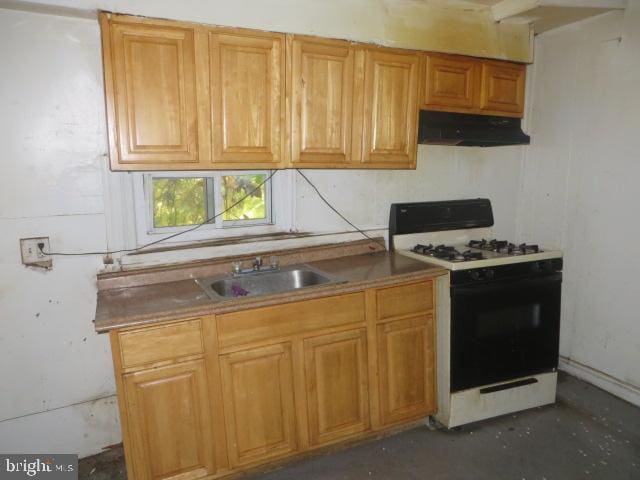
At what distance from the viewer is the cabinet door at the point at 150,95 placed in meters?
1.76

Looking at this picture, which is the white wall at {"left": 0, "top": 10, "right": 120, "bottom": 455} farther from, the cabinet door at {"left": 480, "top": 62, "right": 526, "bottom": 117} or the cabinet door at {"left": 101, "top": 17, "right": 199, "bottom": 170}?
the cabinet door at {"left": 480, "top": 62, "right": 526, "bottom": 117}

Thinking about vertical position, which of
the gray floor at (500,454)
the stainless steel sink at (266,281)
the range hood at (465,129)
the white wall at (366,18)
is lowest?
the gray floor at (500,454)

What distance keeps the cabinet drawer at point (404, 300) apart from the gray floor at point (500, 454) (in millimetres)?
729

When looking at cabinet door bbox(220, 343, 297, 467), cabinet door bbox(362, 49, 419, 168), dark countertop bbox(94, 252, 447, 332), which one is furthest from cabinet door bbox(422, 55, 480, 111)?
cabinet door bbox(220, 343, 297, 467)

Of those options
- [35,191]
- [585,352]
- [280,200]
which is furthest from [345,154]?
[585,352]

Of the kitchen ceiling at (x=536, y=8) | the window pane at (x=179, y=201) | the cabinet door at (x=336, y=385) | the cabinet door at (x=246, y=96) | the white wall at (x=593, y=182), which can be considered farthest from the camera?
the white wall at (x=593, y=182)

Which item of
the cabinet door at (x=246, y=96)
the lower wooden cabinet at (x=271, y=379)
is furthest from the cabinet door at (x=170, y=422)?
the cabinet door at (x=246, y=96)

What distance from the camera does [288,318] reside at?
1.95 m

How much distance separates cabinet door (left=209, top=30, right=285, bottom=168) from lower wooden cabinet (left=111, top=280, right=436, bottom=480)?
2.49 ft

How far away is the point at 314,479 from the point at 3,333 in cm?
162

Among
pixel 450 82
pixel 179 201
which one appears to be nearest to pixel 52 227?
pixel 179 201

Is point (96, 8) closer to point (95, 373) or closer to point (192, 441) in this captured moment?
point (95, 373)

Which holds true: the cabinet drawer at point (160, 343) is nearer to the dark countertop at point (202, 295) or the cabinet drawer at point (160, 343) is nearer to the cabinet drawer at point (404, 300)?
the dark countertop at point (202, 295)

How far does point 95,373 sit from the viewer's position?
2.13m
